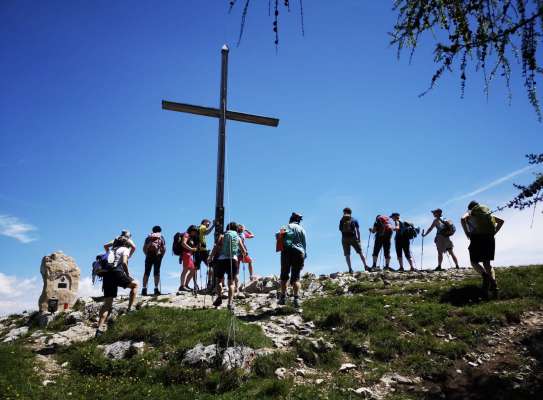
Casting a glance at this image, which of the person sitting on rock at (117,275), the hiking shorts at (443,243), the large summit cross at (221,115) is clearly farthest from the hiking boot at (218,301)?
the hiking shorts at (443,243)

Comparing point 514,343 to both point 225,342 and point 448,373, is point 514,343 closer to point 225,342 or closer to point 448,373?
point 448,373

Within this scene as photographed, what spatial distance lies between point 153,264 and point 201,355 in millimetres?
6939

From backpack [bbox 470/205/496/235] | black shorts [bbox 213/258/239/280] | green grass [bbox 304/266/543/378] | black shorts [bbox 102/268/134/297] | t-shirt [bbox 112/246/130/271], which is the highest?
backpack [bbox 470/205/496/235]

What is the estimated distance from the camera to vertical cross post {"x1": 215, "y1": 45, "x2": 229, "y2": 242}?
1296 centimetres

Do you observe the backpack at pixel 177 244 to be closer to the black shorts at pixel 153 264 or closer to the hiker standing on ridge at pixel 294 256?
the black shorts at pixel 153 264

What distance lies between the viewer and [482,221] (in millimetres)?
10531

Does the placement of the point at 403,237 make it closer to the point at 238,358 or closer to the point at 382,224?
the point at 382,224

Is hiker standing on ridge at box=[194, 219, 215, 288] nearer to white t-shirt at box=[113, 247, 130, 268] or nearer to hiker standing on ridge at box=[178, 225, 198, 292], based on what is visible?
hiker standing on ridge at box=[178, 225, 198, 292]

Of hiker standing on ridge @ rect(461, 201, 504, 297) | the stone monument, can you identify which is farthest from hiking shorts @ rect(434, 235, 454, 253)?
the stone monument

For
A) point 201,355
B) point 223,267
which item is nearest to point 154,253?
point 223,267

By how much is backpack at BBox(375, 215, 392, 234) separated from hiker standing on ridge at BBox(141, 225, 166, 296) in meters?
8.83

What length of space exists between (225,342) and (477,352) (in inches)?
208

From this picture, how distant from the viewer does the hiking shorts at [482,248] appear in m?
10.4

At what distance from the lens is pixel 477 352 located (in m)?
7.96
